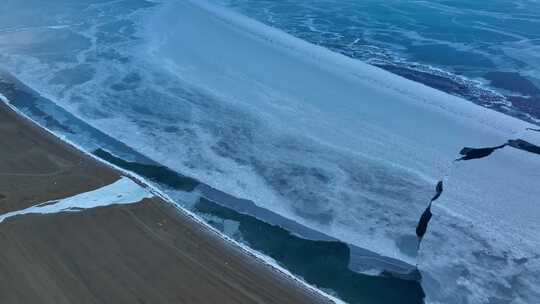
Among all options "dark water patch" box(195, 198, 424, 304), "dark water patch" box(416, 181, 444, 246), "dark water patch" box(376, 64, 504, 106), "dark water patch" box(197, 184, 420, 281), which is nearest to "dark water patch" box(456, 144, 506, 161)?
"dark water patch" box(416, 181, 444, 246)

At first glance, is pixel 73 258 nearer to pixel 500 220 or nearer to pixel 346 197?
pixel 346 197

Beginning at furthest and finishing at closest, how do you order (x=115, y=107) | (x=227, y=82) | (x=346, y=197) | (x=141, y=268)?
1. (x=227, y=82)
2. (x=115, y=107)
3. (x=346, y=197)
4. (x=141, y=268)

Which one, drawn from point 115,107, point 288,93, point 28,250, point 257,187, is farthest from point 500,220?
point 115,107

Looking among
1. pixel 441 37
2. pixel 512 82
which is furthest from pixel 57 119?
pixel 441 37

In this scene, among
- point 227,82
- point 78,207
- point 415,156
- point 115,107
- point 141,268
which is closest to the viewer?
point 141,268

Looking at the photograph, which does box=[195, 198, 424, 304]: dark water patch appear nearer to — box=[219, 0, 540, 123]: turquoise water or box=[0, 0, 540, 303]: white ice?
box=[0, 0, 540, 303]: white ice

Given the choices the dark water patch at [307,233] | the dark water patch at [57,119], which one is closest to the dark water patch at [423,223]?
the dark water patch at [307,233]
